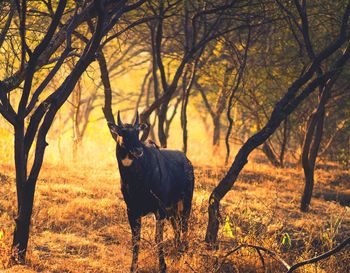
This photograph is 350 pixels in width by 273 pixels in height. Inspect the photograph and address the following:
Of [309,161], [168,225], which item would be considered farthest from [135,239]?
[309,161]

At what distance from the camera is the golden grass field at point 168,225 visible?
28.5 feet

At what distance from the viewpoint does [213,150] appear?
2323cm

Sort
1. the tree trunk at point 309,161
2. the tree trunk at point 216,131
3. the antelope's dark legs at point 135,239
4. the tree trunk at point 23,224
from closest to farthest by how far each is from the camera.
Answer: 1. the tree trunk at point 23,224
2. the antelope's dark legs at point 135,239
3. the tree trunk at point 309,161
4. the tree trunk at point 216,131

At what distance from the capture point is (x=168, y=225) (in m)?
11.5

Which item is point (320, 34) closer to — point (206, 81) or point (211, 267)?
point (206, 81)

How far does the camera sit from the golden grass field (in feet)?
28.5

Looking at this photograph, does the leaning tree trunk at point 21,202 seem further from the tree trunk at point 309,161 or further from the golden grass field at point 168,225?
the tree trunk at point 309,161

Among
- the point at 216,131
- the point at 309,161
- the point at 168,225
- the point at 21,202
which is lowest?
the point at 168,225

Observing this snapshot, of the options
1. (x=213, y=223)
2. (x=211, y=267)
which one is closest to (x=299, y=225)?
(x=213, y=223)

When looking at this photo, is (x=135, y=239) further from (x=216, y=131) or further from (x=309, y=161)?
(x=216, y=131)

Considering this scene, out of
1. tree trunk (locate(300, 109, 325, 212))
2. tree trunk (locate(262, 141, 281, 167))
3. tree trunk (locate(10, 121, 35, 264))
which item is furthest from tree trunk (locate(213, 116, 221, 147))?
tree trunk (locate(10, 121, 35, 264))

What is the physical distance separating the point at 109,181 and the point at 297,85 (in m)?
7.47

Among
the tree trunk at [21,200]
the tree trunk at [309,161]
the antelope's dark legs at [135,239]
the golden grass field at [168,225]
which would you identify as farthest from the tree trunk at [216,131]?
the tree trunk at [21,200]

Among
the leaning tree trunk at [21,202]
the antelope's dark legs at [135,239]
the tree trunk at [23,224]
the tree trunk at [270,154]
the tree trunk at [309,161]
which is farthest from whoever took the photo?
the tree trunk at [270,154]
